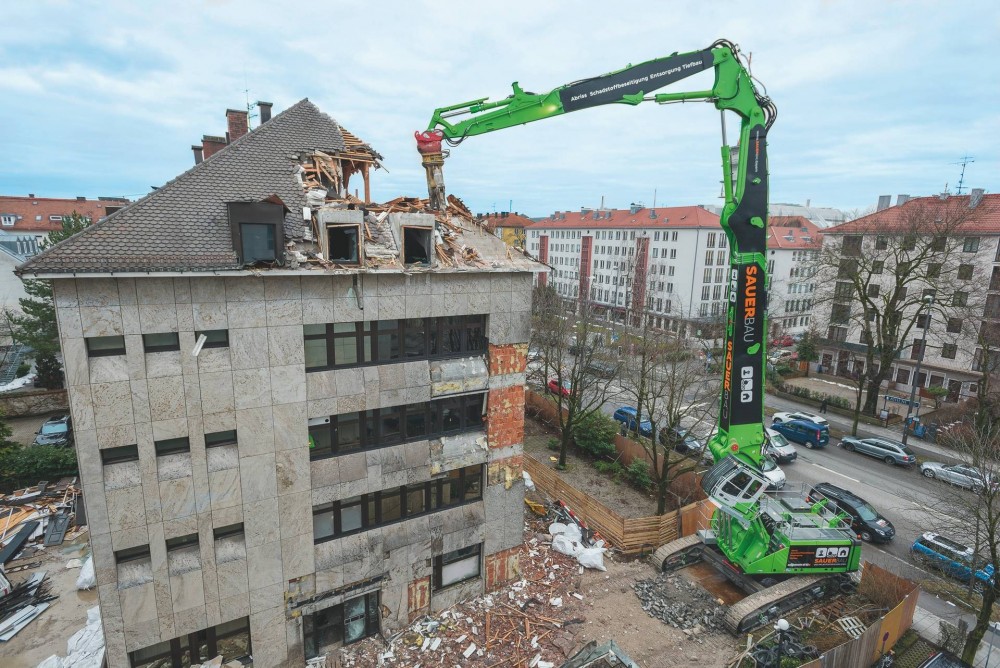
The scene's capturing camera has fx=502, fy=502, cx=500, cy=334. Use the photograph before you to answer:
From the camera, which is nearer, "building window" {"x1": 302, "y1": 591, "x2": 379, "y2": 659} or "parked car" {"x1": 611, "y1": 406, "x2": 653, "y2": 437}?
"building window" {"x1": 302, "y1": 591, "x2": 379, "y2": 659}

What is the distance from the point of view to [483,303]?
55.3ft

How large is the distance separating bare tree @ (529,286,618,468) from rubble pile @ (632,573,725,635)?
38.1 feet

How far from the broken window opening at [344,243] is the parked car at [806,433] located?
33988mm

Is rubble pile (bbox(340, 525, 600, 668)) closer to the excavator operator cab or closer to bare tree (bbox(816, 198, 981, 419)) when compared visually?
the excavator operator cab

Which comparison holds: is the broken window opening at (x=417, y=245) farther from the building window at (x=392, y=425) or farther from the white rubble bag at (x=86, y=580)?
the white rubble bag at (x=86, y=580)

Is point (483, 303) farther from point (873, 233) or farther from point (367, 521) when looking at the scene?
point (873, 233)

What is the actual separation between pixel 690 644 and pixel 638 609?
82.2 inches

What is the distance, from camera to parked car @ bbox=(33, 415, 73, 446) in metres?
30.6

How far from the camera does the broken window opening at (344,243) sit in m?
14.5

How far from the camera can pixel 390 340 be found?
618 inches

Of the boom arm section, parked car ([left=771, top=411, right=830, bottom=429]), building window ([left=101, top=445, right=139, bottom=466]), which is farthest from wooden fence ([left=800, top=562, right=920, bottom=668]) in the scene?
parked car ([left=771, top=411, right=830, bottom=429])

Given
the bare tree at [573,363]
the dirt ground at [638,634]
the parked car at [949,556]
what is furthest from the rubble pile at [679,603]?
the bare tree at [573,363]

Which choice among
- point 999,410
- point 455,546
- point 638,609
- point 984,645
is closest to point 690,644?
point 638,609

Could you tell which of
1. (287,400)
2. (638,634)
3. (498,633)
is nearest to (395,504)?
(287,400)
